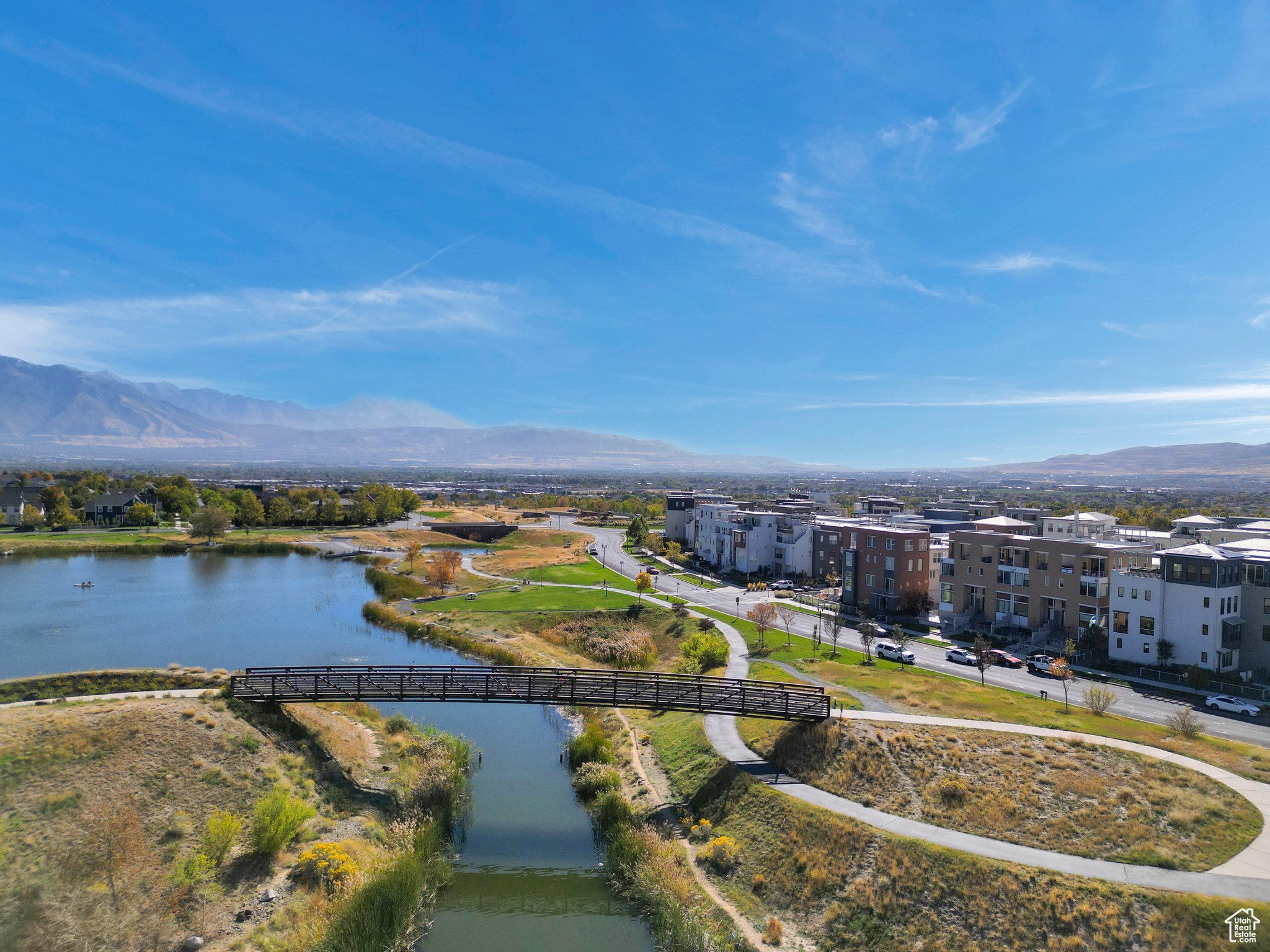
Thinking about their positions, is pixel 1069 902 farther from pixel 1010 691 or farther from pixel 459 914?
pixel 1010 691

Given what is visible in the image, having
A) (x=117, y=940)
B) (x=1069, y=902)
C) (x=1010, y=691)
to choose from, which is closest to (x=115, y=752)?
(x=117, y=940)

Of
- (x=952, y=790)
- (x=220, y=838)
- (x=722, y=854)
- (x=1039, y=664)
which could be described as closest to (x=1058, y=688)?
(x=1039, y=664)

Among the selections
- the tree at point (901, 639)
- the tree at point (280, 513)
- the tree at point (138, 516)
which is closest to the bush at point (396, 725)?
the tree at point (901, 639)

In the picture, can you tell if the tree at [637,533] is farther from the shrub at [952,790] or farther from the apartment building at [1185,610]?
the shrub at [952,790]

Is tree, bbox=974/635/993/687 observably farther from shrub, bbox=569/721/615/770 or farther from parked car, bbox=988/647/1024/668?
shrub, bbox=569/721/615/770

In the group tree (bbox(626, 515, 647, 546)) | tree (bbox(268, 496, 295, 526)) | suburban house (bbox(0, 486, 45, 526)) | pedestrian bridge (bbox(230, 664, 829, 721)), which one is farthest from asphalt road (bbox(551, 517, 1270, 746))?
suburban house (bbox(0, 486, 45, 526))

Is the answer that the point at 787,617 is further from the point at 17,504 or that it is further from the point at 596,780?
the point at 17,504
